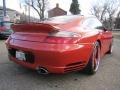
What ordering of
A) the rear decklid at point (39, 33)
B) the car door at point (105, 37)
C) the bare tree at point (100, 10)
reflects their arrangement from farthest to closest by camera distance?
the bare tree at point (100, 10)
the car door at point (105, 37)
the rear decklid at point (39, 33)

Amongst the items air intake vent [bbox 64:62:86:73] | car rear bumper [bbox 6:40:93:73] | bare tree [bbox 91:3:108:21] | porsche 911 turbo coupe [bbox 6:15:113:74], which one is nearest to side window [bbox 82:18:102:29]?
porsche 911 turbo coupe [bbox 6:15:113:74]

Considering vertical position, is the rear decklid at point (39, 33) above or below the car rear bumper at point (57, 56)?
above

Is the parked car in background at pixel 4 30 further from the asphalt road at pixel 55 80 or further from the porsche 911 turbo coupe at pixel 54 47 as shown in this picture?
the porsche 911 turbo coupe at pixel 54 47

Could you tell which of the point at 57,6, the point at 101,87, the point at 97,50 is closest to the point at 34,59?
the point at 101,87

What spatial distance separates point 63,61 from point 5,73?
54.9 inches

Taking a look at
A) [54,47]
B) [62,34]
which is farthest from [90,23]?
[54,47]

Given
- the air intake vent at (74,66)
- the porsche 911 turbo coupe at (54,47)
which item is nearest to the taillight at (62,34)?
the porsche 911 turbo coupe at (54,47)

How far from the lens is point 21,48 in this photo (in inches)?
160

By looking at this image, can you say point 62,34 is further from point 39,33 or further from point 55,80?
point 55,80

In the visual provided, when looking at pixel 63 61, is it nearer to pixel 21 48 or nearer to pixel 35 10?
pixel 21 48

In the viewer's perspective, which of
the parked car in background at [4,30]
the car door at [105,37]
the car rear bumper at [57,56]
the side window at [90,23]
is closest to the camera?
the car rear bumper at [57,56]

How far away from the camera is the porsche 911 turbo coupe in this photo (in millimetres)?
3727

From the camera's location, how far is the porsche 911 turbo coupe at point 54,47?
12.2 ft

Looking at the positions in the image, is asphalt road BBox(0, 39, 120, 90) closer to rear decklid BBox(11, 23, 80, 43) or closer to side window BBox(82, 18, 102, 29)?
rear decklid BBox(11, 23, 80, 43)
